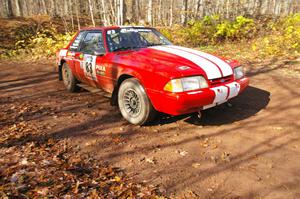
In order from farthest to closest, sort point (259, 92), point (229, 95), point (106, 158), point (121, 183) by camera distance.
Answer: point (259, 92) → point (229, 95) → point (106, 158) → point (121, 183)

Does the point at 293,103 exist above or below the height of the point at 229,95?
below

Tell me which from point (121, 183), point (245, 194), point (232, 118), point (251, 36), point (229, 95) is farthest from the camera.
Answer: point (251, 36)

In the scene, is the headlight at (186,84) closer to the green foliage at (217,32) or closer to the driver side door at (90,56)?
the driver side door at (90,56)

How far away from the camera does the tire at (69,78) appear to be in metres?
5.98

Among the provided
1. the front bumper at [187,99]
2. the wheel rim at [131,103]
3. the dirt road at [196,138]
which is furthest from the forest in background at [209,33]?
the wheel rim at [131,103]

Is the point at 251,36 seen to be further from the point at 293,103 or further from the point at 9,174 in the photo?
Answer: the point at 9,174

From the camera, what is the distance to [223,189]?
2.66 meters

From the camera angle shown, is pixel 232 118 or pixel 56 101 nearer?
pixel 232 118

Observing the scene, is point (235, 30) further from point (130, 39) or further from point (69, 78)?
point (69, 78)

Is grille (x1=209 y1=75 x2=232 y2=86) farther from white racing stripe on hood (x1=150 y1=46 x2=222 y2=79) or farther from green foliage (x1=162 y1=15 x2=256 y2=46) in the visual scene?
green foliage (x1=162 y1=15 x2=256 y2=46)

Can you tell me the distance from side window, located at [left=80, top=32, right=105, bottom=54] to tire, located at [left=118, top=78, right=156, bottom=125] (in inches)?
41.1

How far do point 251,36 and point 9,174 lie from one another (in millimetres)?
12569

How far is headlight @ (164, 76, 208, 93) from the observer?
351 cm

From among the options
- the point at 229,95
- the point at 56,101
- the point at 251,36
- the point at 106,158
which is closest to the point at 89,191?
the point at 106,158
